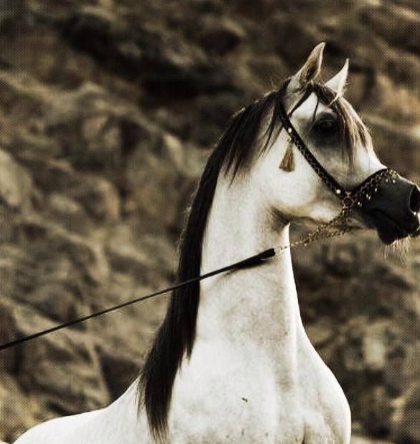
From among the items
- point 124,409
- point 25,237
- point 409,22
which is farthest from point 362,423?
point 124,409

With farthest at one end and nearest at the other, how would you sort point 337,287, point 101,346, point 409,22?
point 409,22 < point 337,287 < point 101,346

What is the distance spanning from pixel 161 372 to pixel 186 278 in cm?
29

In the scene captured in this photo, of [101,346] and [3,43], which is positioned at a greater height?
[3,43]

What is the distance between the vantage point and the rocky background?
390 inches

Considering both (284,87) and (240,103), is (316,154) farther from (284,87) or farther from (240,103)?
(240,103)

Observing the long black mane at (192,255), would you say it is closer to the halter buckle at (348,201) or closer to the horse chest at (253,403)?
the horse chest at (253,403)

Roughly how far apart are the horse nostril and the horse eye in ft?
0.92

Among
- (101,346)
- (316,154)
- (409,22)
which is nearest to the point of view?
(316,154)

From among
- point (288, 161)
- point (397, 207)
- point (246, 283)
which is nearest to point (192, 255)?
point (246, 283)

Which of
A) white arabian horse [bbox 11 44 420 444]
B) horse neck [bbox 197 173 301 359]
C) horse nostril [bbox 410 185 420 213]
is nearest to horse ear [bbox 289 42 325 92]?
white arabian horse [bbox 11 44 420 444]

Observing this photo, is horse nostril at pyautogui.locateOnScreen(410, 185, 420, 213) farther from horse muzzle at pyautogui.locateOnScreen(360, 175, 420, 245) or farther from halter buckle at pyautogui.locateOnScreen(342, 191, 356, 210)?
halter buckle at pyautogui.locateOnScreen(342, 191, 356, 210)

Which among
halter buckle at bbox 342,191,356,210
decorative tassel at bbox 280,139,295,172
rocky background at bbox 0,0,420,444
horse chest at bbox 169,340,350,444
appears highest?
decorative tassel at bbox 280,139,295,172

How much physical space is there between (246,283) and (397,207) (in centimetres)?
50

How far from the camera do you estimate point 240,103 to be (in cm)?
1135
